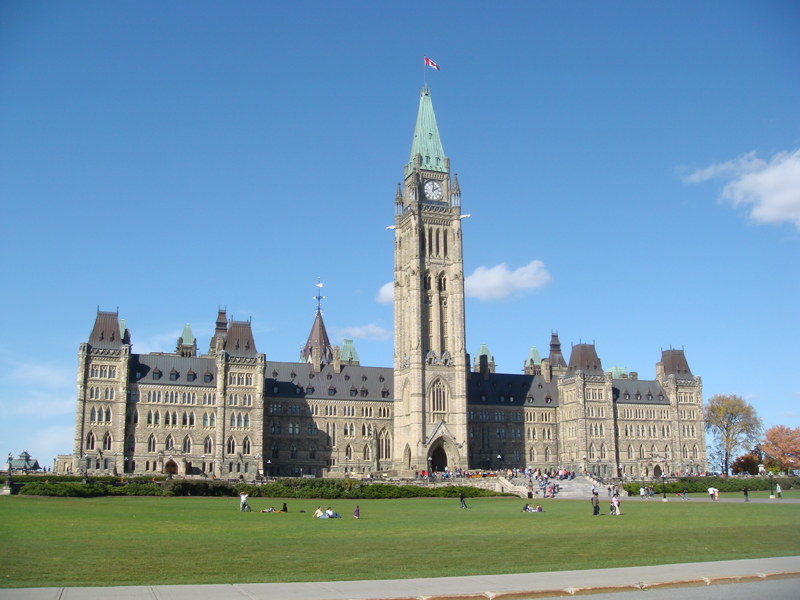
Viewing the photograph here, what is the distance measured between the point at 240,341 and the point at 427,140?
136 feet

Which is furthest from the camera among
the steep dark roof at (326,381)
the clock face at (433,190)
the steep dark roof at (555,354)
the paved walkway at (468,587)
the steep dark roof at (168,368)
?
the steep dark roof at (555,354)

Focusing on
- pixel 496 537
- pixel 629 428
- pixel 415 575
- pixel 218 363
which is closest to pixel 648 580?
pixel 415 575

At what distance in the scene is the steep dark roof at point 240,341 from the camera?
111 m

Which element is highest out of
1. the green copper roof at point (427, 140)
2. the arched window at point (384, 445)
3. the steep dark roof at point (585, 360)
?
the green copper roof at point (427, 140)

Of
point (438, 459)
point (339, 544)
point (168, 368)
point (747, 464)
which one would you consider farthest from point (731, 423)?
point (339, 544)

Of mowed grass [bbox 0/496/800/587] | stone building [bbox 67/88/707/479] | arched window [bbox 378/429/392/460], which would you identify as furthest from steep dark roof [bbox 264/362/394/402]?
mowed grass [bbox 0/496/800/587]

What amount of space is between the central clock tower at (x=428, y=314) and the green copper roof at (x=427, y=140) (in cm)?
15

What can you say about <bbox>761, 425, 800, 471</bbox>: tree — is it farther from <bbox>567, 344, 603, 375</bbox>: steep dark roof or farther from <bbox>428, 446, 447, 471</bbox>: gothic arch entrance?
<bbox>428, 446, 447, 471</bbox>: gothic arch entrance

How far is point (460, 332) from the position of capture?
393ft

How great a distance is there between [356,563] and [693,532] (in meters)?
16.1

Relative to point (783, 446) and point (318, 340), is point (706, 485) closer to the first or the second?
point (783, 446)

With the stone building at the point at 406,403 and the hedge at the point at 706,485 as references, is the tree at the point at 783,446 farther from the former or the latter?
the hedge at the point at 706,485

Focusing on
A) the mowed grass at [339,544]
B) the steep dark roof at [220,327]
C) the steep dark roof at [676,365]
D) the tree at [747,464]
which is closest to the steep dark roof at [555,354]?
the steep dark roof at [676,365]

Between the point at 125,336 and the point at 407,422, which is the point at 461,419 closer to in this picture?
the point at 407,422
